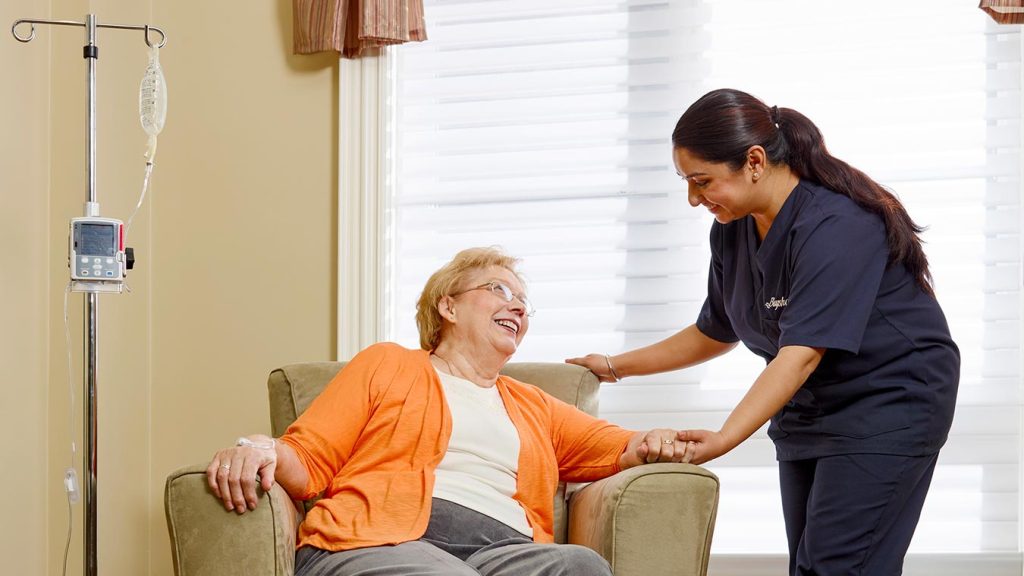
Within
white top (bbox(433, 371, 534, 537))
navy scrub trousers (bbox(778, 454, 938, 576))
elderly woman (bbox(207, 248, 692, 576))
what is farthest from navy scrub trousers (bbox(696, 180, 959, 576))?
white top (bbox(433, 371, 534, 537))

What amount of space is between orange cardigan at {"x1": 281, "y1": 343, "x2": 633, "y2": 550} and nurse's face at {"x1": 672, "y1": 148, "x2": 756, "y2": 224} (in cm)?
53

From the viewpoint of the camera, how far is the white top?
184 cm

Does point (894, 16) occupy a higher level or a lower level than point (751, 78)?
higher

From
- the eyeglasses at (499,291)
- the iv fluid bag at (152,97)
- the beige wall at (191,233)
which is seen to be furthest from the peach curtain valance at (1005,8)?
the iv fluid bag at (152,97)

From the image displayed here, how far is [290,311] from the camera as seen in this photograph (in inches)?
107

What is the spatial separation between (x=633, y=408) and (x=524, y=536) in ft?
2.99

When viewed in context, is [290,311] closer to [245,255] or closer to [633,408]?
[245,255]

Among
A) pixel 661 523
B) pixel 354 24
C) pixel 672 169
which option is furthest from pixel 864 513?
pixel 354 24

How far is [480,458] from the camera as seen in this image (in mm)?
1913

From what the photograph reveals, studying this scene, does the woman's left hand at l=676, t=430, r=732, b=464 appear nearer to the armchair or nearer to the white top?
the armchair

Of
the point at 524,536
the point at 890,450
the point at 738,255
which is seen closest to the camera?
the point at 890,450

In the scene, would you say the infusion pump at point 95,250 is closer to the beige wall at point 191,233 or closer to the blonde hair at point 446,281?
the beige wall at point 191,233

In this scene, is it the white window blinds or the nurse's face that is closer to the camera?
the nurse's face

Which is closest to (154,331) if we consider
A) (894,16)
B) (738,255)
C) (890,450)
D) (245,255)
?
(245,255)
